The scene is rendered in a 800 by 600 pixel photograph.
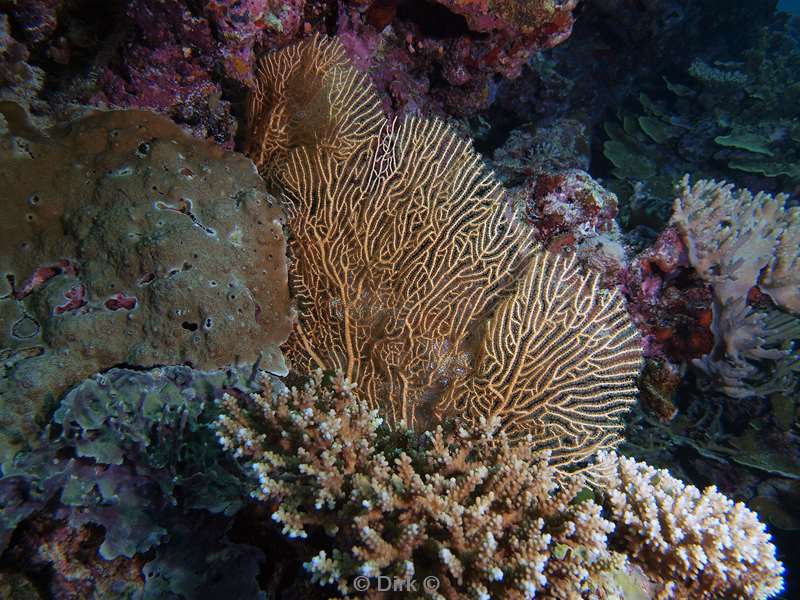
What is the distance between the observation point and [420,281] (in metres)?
3.51

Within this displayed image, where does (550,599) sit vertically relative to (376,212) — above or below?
below

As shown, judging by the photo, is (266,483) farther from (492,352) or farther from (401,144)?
(401,144)

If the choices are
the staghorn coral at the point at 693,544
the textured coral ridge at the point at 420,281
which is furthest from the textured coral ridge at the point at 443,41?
the staghorn coral at the point at 693,544

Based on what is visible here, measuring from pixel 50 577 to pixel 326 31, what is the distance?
481 cm

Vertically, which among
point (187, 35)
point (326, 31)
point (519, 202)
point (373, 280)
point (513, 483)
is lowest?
point (513, 483)

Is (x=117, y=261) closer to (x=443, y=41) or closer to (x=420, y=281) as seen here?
(x=420, y=281)

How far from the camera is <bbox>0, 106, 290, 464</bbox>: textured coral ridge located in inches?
106

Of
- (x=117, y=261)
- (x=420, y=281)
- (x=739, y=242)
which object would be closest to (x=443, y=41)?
(x=420, y=281)

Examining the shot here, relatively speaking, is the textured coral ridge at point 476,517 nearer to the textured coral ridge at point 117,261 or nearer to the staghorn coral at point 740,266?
the textured coral ridge at point 117,261

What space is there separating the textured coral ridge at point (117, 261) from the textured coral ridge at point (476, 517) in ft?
2.49

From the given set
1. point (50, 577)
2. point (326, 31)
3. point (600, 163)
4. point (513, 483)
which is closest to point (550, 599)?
point (513, 483)

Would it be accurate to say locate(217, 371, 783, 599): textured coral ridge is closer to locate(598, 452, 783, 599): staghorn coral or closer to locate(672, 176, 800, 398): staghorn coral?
locate(598, 452, 783, 599): staghorn coral

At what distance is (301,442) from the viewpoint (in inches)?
94.2

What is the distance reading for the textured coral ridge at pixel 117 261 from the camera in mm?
2684
